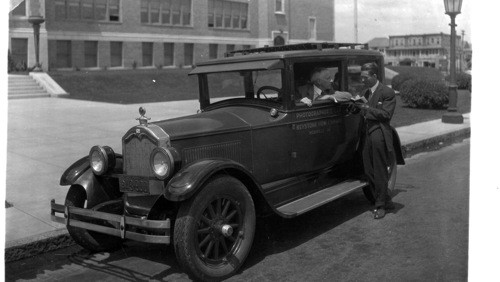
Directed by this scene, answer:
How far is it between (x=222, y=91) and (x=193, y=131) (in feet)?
3.77

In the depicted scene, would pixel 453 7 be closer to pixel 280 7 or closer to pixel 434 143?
pixel 434 143

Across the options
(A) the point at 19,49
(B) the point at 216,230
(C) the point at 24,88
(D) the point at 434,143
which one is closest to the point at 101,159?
(B) the point at 216,230

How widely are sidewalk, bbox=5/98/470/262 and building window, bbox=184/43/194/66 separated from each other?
1698 centimetres

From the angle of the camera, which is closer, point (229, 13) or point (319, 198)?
point (319, 198)

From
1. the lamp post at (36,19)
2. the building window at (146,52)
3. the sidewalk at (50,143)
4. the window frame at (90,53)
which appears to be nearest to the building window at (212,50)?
the building window at (146,52)

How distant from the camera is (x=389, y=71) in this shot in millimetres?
35312

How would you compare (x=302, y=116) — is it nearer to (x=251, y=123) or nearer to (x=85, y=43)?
(x=251, y=123)

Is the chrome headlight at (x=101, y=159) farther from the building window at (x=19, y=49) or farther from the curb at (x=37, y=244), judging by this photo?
the building window at (x=19, y=49)

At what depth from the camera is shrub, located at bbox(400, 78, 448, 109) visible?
15309mm

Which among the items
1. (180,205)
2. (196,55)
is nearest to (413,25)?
(180,205)

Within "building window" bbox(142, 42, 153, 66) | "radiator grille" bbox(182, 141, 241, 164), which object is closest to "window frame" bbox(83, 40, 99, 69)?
"building window" bbox(142, 42, 153, 66)

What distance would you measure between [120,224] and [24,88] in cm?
1748

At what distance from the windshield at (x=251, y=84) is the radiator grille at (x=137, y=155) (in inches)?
47.8

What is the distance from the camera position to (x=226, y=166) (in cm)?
366
